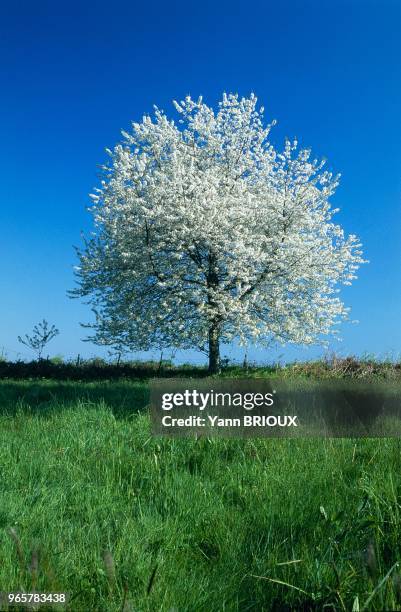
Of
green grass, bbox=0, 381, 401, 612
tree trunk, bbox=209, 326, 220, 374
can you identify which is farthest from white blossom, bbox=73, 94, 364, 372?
green grass, bbox=0, 381, 401, 612

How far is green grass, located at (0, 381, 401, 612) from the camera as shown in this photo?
325cm

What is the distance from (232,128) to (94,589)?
21.7 metres

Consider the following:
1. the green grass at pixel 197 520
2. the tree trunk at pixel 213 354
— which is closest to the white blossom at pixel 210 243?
the tree trunk at pixel 213 354

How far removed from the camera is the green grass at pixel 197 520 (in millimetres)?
3252

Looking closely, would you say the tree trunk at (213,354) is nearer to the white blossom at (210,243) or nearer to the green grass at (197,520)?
the white blossom at (210,243)

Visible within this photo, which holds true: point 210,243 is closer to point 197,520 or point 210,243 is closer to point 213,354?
point 213,354

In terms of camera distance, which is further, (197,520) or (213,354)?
(213,354)

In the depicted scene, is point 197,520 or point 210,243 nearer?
point 197,520

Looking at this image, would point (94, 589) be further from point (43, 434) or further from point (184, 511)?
point (43, 434)

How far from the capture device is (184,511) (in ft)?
16.2

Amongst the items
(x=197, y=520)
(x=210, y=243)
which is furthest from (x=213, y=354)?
(x=197, y=520)

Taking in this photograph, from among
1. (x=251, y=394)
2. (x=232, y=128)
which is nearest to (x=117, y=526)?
(x=251, y=394)

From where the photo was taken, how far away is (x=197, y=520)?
4.75m

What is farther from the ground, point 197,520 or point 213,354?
point 213,354
